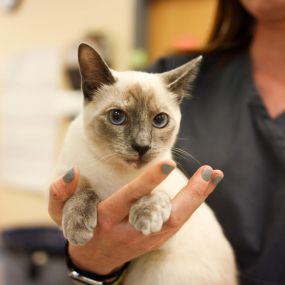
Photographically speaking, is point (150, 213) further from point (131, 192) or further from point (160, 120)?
point (160, 120)

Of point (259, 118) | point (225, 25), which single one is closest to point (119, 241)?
point (259, 118)

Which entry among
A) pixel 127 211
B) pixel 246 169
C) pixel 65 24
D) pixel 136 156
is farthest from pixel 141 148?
pixel 65 24

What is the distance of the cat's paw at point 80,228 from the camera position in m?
0.80

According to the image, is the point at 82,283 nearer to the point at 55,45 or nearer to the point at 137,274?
the point at 137,274

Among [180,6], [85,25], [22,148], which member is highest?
[180,6]

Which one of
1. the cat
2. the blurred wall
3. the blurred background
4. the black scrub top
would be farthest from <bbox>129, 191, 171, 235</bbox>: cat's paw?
the blurred wall

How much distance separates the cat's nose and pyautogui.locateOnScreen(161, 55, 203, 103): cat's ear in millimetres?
199

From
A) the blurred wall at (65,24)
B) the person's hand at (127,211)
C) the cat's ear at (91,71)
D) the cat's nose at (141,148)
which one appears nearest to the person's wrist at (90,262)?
the person's hand at (127,211)

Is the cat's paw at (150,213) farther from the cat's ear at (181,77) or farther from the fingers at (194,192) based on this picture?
the cat's ear at (181,77)

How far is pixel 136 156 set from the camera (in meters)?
0.84

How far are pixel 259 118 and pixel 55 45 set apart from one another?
2.04 m

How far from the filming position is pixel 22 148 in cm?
308

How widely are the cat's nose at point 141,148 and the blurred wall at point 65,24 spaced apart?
1.73 m

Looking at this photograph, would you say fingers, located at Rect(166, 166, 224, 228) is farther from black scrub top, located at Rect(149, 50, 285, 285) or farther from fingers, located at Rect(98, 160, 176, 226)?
black scrub top, located at Rect(149, 50, 285, 285)
